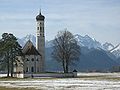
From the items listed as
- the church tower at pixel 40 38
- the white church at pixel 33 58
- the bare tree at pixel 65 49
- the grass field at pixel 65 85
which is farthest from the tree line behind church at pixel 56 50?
the grass field at pixel 65 85

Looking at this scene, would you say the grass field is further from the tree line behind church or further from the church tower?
the church tower

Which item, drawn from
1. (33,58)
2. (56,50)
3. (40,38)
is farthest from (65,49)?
(40,38)

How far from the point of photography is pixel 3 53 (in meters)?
106

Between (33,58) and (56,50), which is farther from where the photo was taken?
(33,58)

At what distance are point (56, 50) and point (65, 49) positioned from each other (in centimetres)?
244

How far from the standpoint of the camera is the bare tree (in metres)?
111

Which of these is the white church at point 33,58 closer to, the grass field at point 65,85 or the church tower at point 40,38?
the church tower at point 40,38

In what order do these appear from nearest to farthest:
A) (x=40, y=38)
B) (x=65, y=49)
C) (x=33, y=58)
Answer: (x=65, y=49) → (x=33, y=58) → (x=40, y=38)

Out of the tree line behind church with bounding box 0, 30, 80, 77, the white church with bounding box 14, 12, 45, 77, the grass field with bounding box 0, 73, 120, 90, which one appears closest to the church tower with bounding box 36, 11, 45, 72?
the white church with bounding box 14, 12, 45, 77

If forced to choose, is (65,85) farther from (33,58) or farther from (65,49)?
(33,58)

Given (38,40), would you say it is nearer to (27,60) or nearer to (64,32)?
(27,60)

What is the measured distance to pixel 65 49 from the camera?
365ft

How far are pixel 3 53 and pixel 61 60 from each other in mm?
16077

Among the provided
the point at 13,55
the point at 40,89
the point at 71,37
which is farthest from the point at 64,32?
the point at 40,89
